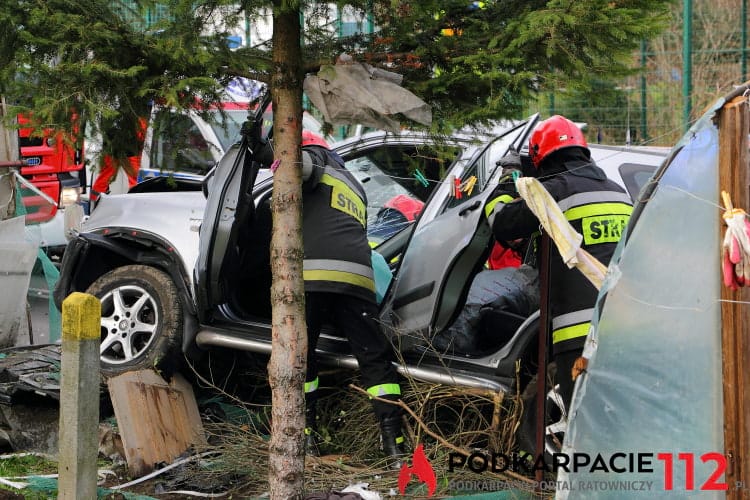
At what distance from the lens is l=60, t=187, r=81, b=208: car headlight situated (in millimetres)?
10141

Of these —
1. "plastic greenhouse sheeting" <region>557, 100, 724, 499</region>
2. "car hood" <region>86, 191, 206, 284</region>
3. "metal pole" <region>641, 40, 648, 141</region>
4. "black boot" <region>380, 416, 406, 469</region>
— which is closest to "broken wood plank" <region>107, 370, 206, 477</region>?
"car hood" <region>86, 191, 206, 284</region>

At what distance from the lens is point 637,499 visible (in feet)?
10.2

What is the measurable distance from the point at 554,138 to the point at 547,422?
132cm

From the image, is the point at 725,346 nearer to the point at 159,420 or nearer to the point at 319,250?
the point at 319,250

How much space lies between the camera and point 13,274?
262 inches

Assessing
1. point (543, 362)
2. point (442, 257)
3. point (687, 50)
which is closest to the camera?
point (543, 362)

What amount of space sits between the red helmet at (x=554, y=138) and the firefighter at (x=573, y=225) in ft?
0.06

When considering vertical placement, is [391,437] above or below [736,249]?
below

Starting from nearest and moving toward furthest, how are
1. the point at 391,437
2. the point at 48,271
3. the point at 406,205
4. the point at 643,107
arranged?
the point at 391,437 → the point at 406,205 → the point at 48,271 → the point at 643,107

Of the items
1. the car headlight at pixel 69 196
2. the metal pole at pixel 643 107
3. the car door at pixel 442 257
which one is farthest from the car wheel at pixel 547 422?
the metal pole at pixel 643 107

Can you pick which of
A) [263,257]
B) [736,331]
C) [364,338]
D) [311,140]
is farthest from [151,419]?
[736,331]

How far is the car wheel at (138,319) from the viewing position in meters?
5.32

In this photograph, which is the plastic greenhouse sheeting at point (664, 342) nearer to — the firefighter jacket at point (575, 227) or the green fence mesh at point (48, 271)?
the firefighter jacket at point (575, 227)

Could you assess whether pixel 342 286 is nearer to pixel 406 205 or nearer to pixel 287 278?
pixel 287 278
